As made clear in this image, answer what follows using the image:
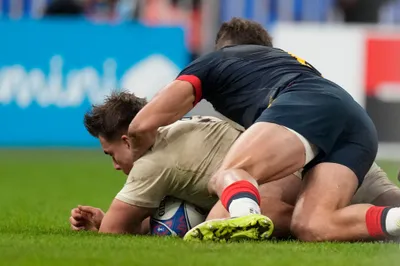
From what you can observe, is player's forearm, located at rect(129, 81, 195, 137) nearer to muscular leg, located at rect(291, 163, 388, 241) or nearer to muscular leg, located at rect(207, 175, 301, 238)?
muscular leg, located at rect(207, 175, 301, 238)

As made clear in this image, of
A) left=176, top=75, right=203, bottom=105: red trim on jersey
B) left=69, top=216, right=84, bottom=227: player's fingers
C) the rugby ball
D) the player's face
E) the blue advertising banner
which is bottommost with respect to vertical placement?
the blue advertising banner

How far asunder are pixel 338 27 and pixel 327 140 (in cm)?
924

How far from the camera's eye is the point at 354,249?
605cm

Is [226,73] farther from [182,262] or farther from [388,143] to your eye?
[388,143]

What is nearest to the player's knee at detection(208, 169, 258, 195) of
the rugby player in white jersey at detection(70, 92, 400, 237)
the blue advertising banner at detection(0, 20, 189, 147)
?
the rugby player in white jersey at detection(70, 92, 400, 237)

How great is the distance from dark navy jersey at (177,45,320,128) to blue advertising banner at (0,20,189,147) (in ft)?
28.1

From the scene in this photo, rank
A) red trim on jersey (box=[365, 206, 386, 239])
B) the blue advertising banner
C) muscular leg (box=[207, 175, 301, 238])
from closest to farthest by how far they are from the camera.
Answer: red trim on jersey (box=[365, 206, 386, 239]) < muscular leg (box=[207, 175, 301, 238]) < the blue advertising banner

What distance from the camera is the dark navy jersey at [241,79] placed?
22.6ft

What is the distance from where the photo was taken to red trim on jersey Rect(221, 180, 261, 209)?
6.17m

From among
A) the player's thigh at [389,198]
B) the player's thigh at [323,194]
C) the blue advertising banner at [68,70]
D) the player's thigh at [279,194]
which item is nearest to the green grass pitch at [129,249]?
the player's thigh at [323,194]

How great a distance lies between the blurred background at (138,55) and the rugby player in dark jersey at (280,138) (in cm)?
796

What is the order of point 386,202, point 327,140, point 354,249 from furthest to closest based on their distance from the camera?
1. point 386,202
2. point 327,140
3. point 354,249

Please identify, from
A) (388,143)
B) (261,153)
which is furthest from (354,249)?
(388,143)

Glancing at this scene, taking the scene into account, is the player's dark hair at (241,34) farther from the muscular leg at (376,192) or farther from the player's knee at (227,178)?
the player's knee at (227,178)
